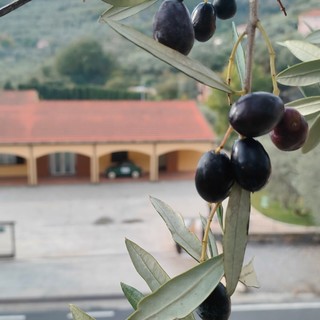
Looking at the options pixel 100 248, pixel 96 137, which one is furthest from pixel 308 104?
pixel 96 137

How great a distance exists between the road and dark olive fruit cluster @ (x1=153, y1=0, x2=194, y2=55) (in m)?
5.25

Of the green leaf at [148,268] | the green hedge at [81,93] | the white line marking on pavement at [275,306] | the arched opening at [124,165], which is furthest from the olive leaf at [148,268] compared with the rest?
the green hedge at [81,93]

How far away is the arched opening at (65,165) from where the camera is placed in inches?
431

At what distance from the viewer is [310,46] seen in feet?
1.30

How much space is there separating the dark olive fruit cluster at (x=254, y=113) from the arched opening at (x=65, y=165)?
10.8 meters

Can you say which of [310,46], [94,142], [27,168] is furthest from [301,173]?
[310,46]

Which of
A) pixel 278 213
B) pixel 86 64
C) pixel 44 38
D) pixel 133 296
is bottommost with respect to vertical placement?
pixel 278 213

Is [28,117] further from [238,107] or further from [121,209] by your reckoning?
[238,107]

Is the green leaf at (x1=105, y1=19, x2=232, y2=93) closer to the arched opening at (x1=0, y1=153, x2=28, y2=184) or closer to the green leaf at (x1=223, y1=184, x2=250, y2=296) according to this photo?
the green leaf at (x1=223, y1=184, x2=250, y2=296)

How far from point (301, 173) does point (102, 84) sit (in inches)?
459

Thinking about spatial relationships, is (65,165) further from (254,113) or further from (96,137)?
(254,113)

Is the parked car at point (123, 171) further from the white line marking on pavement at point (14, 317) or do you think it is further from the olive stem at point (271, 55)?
the olive stem at point (271, 55)

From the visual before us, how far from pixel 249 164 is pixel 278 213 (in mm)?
8432

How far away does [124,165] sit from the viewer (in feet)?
35.0
